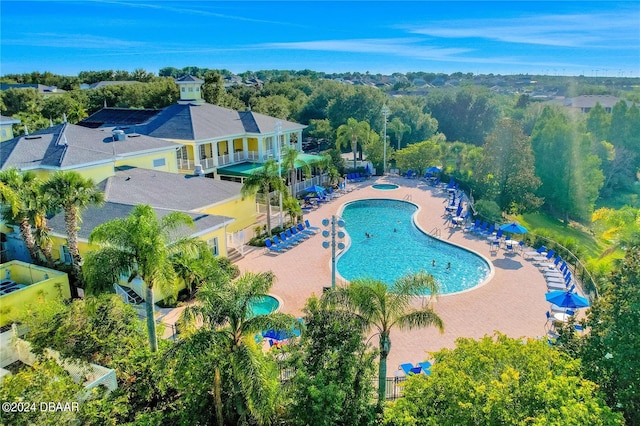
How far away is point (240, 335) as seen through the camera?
35.3ft

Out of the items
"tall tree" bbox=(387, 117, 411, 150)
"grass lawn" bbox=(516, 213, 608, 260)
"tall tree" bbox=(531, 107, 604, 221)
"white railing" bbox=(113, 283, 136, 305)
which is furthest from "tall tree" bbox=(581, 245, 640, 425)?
"tall tree" bbox=(387, 117, 411, 150)

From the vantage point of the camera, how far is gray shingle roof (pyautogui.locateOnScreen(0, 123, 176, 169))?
24.5m

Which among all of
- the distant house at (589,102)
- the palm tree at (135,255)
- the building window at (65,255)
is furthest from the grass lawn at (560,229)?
the distant house at (589,102)

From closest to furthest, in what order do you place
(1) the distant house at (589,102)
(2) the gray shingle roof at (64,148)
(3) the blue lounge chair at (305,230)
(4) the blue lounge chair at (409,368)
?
1. (4) the blue lounge chair at (409,368)
2. (2) the gray shingle roof at (64,148)
3. (3) the blue lounge chair at (305,230)
4. (1) the distant house at (589,102)

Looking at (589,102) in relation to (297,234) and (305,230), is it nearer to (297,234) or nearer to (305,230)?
(305,230)

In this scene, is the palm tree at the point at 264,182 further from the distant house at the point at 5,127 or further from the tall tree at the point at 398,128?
the tall tree at the point at 398,128

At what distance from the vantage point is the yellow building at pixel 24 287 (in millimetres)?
17406

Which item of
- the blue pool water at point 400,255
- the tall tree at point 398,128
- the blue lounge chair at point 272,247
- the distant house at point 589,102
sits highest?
the distant house at point 589,102

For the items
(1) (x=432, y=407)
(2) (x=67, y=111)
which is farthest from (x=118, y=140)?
(2) (x=67, y=111)

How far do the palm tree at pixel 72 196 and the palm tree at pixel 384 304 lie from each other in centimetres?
1186

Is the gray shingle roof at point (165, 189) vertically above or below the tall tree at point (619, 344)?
above

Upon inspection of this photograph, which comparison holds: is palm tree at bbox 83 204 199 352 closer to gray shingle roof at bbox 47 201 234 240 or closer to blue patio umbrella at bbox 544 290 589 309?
gray shingle roof at bbox 47 201 234 240

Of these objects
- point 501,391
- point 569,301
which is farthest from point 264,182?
point 501,391

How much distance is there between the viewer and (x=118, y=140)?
3055cm
